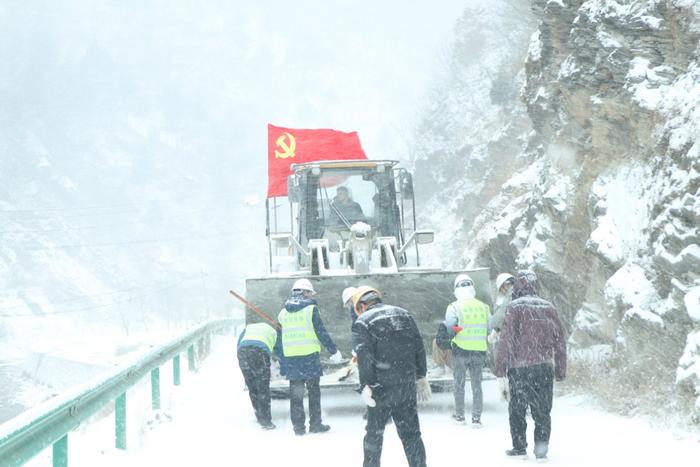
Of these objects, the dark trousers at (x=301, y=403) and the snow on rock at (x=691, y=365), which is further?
the dark trousers at (x=301, y=403)

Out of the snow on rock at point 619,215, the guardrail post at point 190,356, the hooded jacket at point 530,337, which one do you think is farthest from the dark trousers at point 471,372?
the guardrail post at point 190,356

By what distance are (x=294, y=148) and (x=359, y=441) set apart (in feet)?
32.3

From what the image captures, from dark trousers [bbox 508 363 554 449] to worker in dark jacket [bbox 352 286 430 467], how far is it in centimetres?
140

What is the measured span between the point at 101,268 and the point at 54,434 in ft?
342

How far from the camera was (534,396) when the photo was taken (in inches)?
319

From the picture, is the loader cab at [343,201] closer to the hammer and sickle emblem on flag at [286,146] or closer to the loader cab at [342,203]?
the loader cab at [342,203]

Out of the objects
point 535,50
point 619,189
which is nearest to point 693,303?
point 619,189

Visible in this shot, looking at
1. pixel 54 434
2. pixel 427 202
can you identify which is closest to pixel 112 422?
pixel 54 434

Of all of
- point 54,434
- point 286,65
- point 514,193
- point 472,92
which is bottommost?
point 54,434

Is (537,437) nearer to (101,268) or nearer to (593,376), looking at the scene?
(593,376)

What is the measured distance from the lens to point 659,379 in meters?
10.2

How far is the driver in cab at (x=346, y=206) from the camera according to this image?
14.5m

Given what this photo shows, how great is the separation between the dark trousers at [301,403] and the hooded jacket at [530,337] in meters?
2.75

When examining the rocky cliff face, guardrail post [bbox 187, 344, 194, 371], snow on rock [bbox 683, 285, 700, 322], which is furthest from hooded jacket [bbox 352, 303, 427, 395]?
guardrail post [bbox 187, 344, 194, 371]
